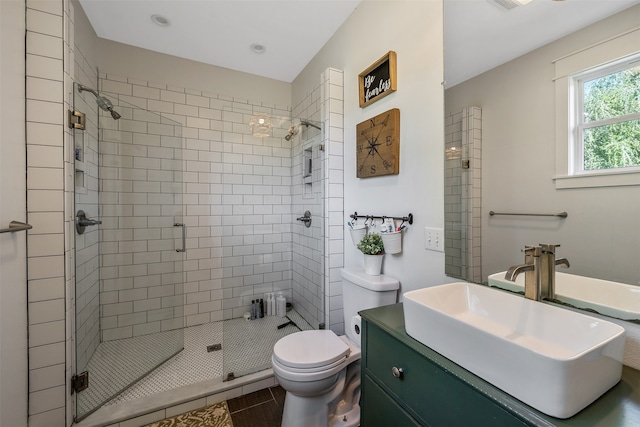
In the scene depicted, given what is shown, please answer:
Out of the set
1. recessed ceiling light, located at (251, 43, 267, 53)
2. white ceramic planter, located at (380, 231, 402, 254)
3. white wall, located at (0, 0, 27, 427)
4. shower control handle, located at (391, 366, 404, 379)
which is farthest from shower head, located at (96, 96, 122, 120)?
shower control handle, located at (391, 366, 404, 379)

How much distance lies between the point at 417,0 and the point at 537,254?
149 centimetres

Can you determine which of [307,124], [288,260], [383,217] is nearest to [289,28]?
[307,124]

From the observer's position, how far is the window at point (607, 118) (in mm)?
790

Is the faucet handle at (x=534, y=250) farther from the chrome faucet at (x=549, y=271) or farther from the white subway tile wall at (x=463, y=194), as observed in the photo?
Answer: the white subway tile wall at (x=463, y=194)

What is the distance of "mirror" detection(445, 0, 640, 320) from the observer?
0.82m

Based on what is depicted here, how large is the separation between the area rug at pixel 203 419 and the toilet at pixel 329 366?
0.44 m

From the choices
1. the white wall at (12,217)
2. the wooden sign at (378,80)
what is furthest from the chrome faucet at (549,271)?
the white wall at (12,217)

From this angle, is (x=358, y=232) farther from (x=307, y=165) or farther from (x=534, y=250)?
(x=534, y=250)

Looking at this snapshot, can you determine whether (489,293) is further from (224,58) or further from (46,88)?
(224,58)

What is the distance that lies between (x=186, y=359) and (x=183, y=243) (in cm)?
101

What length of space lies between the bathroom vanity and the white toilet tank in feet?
1.15

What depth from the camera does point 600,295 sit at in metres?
0.87

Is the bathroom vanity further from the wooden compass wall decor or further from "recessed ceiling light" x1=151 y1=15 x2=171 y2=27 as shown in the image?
"recessed ceiling light" x1=151 y1=15 x2=171 y2=27

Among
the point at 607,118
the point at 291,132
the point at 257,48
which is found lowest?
the point at 607,118
